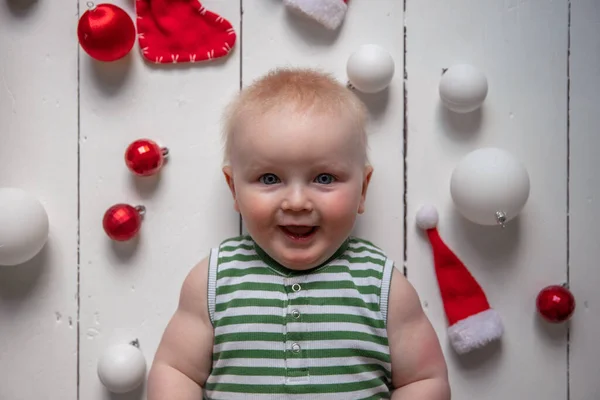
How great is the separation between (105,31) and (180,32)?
11cm

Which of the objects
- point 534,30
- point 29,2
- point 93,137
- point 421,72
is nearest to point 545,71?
point 534,30

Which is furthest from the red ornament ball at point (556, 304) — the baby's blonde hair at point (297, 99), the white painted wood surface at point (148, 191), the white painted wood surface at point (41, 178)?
the white painted wood surface at point (41, 178)

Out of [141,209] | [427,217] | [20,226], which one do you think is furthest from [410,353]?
[20,226]

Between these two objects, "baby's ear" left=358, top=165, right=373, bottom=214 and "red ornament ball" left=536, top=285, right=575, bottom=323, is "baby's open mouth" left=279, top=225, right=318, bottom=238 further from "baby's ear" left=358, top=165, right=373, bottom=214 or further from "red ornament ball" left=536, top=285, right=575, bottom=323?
"red ornament ball" left=536, top=285, right=575, bottom=323

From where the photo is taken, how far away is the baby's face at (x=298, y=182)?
809 millimetres

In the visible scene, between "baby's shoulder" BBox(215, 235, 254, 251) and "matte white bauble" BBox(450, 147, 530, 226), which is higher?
"matte white bauble" BBox(450, 147, 530, 226)

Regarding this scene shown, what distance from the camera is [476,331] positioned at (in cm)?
95

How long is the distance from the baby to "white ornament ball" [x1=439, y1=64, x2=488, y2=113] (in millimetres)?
141

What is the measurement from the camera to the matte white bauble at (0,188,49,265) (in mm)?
898

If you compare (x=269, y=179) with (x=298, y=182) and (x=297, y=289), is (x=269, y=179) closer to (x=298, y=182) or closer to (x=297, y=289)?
(x=298, y=182)

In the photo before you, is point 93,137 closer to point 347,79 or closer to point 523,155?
point 347,79

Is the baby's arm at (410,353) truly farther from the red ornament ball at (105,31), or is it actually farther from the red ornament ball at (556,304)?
the red ornament ball at (105,31)

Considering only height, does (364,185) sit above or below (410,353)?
above

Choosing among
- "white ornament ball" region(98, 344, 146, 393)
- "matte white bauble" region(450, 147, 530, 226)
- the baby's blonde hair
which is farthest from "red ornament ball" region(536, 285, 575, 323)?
"white ornament ball" region(98, 344, 146, 393)
